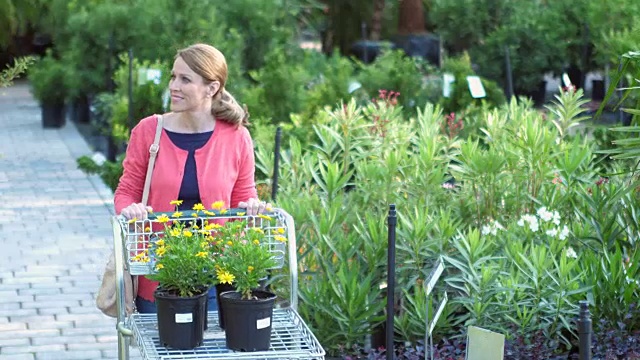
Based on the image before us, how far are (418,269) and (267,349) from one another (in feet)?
6.47

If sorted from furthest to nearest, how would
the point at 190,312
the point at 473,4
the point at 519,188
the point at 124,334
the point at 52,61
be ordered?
the point at 473,4 → the point at 52,61 → the point at 519,188 → the point at 124,334 → the point at 190,312

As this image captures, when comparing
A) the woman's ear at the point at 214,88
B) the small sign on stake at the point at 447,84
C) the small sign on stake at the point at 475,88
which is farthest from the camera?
the small sign on stake at the point at 447,84

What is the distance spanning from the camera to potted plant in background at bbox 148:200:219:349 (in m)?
3.20

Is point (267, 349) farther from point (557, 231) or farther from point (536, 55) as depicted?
point (536, 55)

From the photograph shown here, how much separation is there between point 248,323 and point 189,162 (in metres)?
0.84

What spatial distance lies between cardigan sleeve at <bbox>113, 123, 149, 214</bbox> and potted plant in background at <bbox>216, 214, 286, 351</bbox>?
630 millimetres

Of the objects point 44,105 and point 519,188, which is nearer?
point 519,188

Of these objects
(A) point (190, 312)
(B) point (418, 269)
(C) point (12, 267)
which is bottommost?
(C) point (12, 267)

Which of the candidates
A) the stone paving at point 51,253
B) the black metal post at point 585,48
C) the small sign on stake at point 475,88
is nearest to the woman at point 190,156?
the stone paving at point 51,253

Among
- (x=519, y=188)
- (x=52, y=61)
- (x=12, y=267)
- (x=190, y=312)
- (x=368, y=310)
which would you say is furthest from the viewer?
(x=52, y=61)

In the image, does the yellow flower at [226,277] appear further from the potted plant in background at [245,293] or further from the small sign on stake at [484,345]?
the small sign on stake at [484,345]

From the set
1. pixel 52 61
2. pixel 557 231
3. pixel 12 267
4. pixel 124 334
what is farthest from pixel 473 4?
pixel 124 334

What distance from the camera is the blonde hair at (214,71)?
12.1 ft

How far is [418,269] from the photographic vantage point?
5.12 metres
